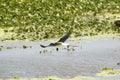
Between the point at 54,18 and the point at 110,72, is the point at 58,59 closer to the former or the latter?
the point at 110,72

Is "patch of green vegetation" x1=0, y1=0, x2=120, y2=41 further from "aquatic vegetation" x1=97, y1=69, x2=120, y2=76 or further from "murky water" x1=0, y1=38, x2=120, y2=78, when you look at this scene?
"aquatic vegetation" x1=97, y1=69, x2=120, y2=76

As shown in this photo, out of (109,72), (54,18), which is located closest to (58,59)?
(109,72)

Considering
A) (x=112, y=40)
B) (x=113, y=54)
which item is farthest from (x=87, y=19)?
(x=113, y=54)

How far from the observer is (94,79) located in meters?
17.8

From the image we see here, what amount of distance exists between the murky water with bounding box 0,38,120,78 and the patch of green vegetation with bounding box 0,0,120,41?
10.5 feet

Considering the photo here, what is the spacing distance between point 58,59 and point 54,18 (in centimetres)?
1284

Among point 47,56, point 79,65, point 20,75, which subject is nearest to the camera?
point 20,75

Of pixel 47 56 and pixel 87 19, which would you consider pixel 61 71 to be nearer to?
pixel 47 56

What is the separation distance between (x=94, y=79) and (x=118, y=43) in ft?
33.5

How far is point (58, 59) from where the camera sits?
2291 centimetres

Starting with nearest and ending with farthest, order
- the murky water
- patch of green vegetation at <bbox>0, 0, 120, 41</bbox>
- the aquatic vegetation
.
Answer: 1. the aquatic vegetation
2. the murky water
3. patch of green vegetation at <bbox>0, 0, 120, 41</bbox>

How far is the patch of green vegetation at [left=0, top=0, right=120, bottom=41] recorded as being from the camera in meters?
32.1

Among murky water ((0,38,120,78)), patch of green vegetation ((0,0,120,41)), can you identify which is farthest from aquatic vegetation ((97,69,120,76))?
patch of green vegetation ((0,0,120,41))

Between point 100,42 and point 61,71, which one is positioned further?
point 100,42
